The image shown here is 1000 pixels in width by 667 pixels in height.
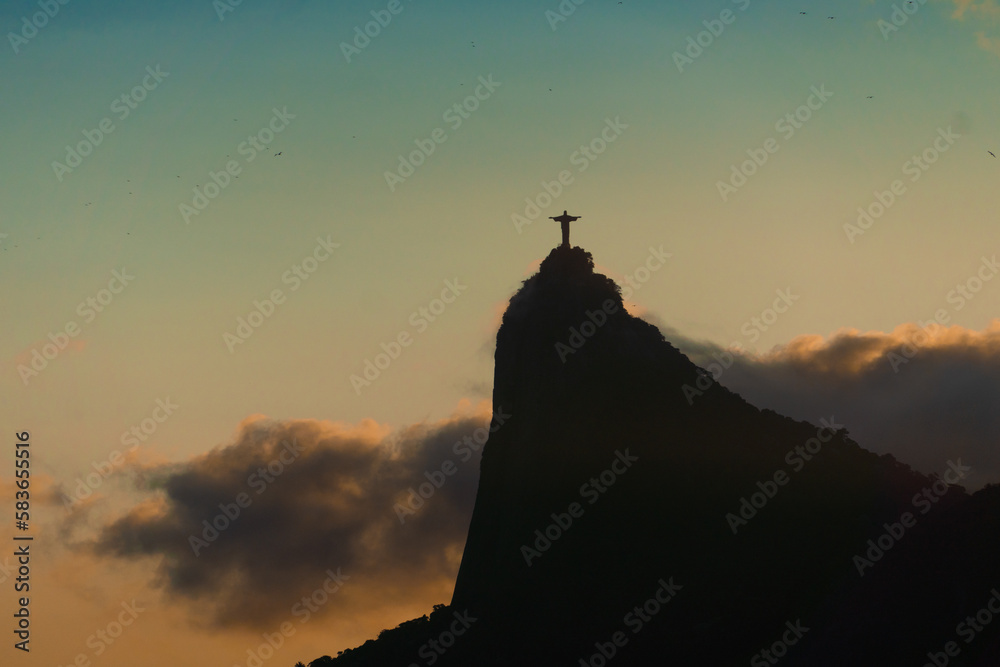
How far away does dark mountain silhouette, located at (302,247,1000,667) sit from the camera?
6462 cm

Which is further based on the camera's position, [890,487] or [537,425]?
[537,425]

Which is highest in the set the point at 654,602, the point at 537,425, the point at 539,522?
the point at 537,425

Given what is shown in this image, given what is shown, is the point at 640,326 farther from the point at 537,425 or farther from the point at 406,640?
the point at 406,640

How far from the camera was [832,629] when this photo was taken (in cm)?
6556

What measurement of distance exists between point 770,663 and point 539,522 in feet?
52.1

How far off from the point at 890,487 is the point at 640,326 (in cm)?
1774

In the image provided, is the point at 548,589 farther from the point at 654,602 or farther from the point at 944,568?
the point at 944,568

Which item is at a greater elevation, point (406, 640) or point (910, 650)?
point (406, 640)

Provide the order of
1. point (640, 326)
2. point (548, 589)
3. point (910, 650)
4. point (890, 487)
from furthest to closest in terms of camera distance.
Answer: point (640, 326) → point (548, 589) → point (890, 487) → point (910, 650)

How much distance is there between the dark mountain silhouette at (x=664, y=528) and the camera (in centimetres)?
6462

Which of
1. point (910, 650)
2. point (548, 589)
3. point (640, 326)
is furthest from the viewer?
point (640, 326)

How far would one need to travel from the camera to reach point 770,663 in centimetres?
6694

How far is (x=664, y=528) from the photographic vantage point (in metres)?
74.3

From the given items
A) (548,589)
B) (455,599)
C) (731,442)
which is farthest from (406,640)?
(731,442)
